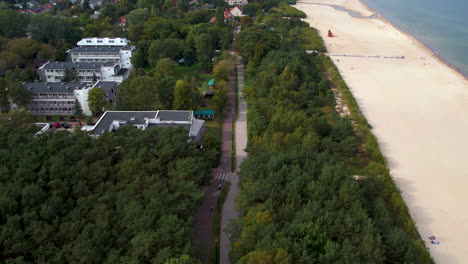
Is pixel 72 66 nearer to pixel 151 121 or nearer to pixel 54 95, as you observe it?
pixel 54 95

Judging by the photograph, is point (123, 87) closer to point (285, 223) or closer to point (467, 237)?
point (285, 223)

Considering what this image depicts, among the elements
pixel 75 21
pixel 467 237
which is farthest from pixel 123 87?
pixel 75 21

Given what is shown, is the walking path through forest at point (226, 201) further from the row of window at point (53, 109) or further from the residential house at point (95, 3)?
the residential house at point (95, 3)

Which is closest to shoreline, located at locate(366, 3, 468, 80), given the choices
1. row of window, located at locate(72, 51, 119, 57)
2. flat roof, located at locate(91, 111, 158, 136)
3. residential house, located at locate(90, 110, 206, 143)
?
residential house, located at locate(90, 110, 206, 143)

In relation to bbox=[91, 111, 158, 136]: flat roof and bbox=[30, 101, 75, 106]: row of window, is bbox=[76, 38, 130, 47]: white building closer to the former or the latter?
bbox=[30, 101, 75, 106]: row of window

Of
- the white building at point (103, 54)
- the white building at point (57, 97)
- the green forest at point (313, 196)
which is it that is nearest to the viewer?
the green forest at point (313, 196)

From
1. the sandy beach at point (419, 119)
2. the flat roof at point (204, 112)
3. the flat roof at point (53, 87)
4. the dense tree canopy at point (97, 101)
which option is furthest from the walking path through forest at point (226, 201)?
the flat roof at point (53, 87)

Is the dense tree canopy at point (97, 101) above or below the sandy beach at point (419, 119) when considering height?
above
